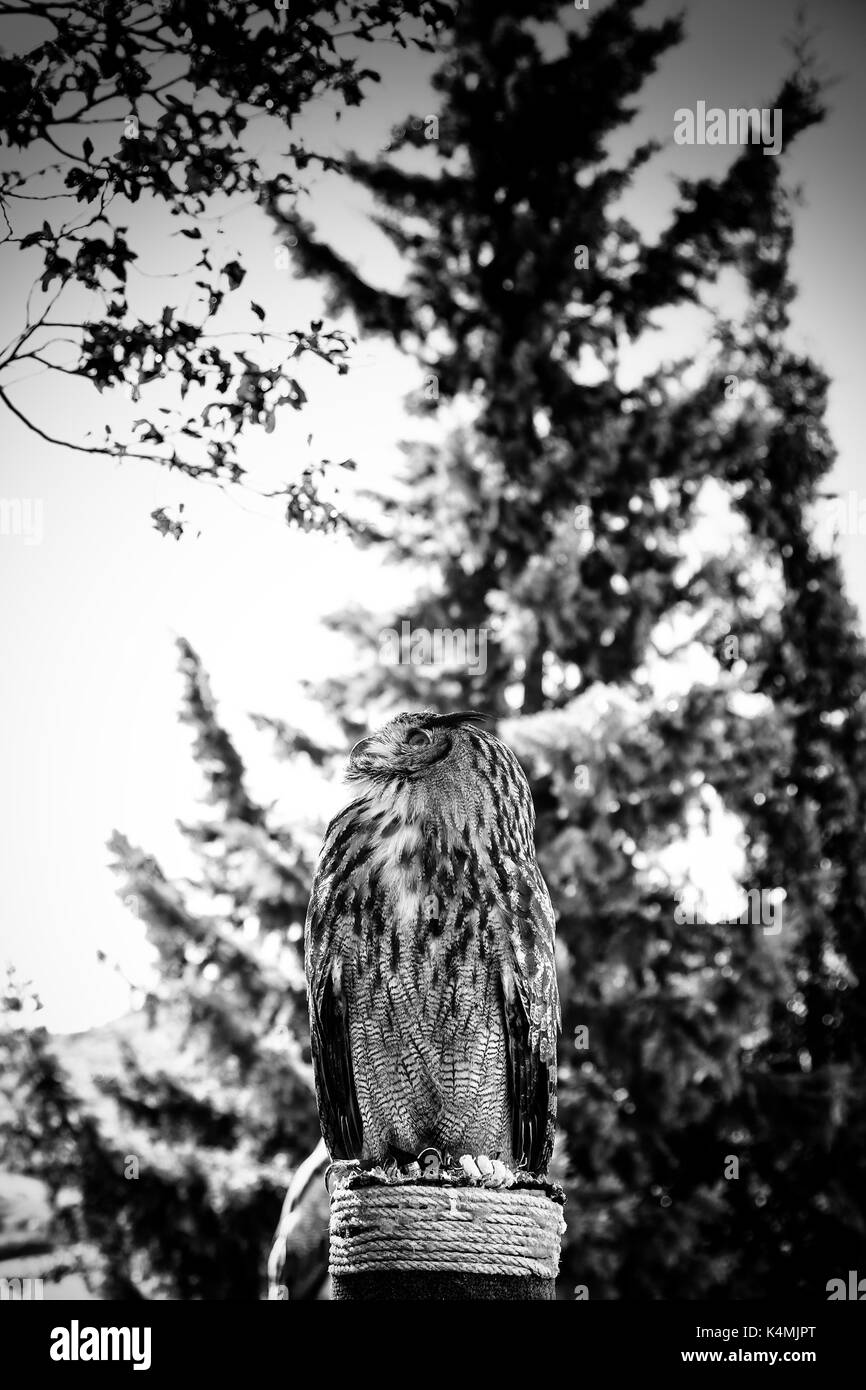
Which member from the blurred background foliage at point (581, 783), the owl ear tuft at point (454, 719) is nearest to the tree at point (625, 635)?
the blurred background foliage at point (581, 783)

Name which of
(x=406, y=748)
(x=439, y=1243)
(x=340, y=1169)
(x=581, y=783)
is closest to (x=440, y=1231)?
(x=439, y=1243)

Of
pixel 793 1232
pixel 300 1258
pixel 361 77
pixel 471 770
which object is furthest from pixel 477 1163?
pixel 793 1232

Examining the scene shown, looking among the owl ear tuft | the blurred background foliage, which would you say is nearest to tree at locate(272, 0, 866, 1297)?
the blurred background foliage

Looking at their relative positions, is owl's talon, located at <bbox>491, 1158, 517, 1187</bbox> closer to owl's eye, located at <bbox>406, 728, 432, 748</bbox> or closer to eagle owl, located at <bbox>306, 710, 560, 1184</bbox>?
eagle owl, located at <bbox>306, 710, 560, 1184</bbox>

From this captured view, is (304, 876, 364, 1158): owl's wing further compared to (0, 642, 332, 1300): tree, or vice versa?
(0, 642, 332, 1300): tree

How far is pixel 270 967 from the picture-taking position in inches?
362

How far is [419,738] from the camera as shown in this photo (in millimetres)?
3018

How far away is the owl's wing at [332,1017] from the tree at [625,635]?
19.0ft

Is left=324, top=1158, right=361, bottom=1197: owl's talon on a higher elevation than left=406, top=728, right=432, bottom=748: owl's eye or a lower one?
Result: lower

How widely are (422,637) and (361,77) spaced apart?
653cm

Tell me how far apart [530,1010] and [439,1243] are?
60 centimetres

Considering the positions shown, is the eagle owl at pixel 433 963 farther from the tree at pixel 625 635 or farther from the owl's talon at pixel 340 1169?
the tree at pixel 625 635

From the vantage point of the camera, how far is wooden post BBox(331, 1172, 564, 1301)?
245cm
